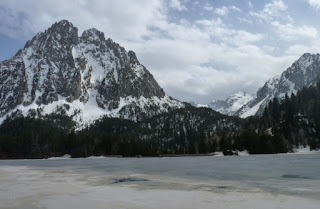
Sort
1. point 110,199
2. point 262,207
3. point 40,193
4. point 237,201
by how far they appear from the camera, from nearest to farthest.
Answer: point 262,207
point 237,201
point 110,199
point 40,193

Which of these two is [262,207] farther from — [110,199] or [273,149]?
[273,149]

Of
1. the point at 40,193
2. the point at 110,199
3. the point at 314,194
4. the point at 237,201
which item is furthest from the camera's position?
the point at 40,193

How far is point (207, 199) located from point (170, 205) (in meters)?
2.90

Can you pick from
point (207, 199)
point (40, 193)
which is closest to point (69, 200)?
point (40, 193)

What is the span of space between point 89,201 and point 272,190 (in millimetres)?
12563

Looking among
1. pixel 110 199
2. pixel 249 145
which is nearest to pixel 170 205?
pixel 110 199

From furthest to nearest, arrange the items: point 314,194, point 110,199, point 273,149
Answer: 1. point 273,149
2. point 314,194
3. point 110,199

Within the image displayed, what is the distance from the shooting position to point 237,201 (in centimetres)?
1914

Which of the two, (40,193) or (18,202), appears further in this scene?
(40,193)

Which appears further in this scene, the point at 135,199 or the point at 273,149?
the point at 273,149

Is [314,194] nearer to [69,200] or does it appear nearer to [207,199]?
[207,199]

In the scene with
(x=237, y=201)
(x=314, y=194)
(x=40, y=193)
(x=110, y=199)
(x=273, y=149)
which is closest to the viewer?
(x=237, y=201)

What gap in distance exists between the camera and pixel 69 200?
20156 mm

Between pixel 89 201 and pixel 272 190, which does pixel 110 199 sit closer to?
pixel 89 201
